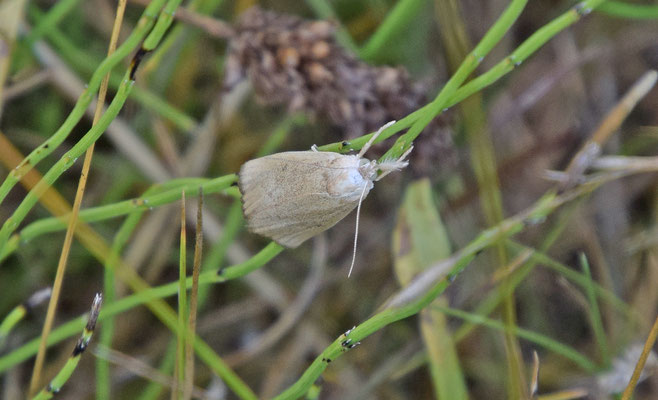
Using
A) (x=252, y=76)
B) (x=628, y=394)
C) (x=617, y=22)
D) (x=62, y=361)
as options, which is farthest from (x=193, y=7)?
(x=617, y=22)

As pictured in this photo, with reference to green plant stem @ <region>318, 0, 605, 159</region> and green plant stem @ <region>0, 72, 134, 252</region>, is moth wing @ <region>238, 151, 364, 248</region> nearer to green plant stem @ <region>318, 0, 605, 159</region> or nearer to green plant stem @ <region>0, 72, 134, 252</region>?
green plant stem @ <region>318, 0, 605, 159</region>

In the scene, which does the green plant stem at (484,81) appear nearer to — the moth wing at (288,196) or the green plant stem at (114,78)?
the moth wing at (288,196)

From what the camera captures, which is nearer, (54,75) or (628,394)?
(628,394)

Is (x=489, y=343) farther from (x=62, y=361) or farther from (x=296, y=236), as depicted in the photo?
(x=62, y=361)

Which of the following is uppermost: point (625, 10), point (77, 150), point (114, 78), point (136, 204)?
point (114, 78)

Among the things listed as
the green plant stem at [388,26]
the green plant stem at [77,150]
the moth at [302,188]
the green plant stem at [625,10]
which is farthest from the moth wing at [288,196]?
the green plant stem at [625,10]

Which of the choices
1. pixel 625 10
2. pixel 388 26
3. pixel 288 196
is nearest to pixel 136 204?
pixel 288 196

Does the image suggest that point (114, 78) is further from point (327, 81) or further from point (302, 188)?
point (302, 188)

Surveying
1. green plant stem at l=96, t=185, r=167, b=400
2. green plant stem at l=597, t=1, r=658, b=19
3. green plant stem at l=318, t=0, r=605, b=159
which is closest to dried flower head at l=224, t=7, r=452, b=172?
green plant stem at l=318, t=0, r=605, b=159
